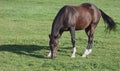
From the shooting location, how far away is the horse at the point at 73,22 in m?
11.7

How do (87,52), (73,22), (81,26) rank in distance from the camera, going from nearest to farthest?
(73,22), (81,26), (87,52)

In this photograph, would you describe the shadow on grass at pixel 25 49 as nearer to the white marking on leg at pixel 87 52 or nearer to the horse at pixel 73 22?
the horse at pixel 73 22

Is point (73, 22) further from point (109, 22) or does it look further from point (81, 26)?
point (109, 22)

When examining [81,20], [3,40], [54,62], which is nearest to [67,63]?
[54,62]

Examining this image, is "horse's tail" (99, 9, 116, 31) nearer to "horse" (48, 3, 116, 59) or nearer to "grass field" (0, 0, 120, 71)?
"horse" (48, 3, 116, 59)

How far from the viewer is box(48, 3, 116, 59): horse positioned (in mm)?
11695

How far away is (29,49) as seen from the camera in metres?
13.7

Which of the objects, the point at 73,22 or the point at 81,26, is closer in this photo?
the point at 73,22

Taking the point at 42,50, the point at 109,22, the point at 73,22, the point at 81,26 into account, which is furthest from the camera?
the point at 109,22

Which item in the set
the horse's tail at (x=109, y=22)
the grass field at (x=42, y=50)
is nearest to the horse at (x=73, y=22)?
the horse's tail at (x=109, y=22)

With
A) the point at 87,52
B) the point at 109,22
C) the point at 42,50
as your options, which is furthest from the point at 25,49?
the point at 109,22

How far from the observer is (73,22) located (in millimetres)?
12203

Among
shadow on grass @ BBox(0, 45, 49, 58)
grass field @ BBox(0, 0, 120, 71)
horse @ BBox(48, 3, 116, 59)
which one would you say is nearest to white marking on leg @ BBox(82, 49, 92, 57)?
horse @ BBox(48, 3, 116, 59)

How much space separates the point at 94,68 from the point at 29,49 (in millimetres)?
3928
